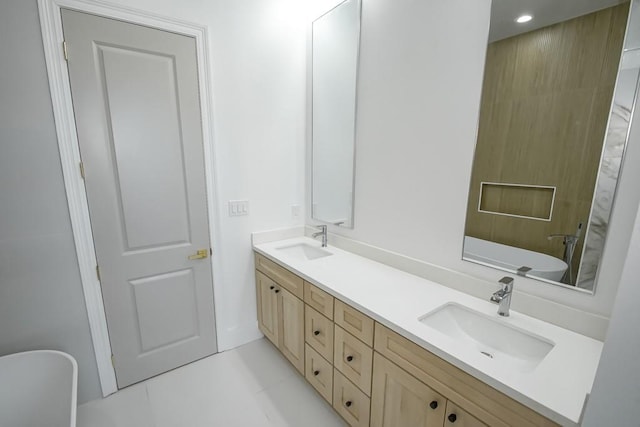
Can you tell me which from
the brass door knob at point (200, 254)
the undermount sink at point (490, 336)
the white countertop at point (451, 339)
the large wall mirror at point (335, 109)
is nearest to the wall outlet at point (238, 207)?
the brass door knob at point (200, 254)

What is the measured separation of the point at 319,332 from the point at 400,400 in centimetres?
56

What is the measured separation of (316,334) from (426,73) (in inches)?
63.0

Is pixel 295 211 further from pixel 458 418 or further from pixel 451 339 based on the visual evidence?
pixel 458 418

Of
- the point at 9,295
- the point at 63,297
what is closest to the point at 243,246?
the point at 63,297

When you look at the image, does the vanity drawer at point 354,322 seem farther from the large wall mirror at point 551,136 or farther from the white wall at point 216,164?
the white wall at point 216,164

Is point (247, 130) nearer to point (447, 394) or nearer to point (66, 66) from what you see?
point (66, 66)

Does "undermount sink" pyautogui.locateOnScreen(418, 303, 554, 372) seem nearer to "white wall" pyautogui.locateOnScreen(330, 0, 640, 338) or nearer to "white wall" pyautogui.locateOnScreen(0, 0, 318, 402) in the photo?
"white wall" pyautogui.locateOnScreen(330, 0, 640, 338)

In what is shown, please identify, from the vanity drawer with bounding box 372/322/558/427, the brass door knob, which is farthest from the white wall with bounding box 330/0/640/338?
the brass door knob

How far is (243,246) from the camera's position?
219 cm

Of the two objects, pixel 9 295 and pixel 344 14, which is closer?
pixel 9 295

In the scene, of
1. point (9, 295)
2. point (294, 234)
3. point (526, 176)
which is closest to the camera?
point (526, 176)

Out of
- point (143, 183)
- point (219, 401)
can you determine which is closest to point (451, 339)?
point (219, 401)

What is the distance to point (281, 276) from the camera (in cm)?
188

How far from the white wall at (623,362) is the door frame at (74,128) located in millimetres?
2005
